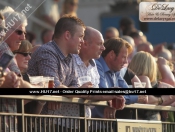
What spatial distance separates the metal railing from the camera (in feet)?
25.3

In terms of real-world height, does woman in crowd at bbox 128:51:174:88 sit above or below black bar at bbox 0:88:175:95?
above

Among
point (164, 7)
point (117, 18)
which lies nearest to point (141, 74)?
point (164, 7)

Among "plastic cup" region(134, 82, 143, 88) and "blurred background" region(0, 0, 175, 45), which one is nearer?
"plastic cup" region(134, 82, 143, 88)

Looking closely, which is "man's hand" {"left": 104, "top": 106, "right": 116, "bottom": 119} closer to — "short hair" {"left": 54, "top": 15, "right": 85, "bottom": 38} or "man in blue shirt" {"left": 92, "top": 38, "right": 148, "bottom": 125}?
"man in blue shirt" {"left": 92, "top": 38, "right": 148, "bottom": 125}

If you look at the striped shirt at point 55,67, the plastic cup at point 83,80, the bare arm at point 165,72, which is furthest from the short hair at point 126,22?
the striped shirt at point 55,67

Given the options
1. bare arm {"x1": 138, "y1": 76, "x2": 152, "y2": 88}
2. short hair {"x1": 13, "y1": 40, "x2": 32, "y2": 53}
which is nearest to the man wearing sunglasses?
short hair {"x1": 13, "y1": 40, "x2": 32, "y2": 53}

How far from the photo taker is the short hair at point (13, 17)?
8000 mm

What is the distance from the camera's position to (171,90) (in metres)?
8.64

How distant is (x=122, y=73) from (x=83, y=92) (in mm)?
919

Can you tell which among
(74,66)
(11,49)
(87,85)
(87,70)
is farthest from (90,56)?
(11,49)

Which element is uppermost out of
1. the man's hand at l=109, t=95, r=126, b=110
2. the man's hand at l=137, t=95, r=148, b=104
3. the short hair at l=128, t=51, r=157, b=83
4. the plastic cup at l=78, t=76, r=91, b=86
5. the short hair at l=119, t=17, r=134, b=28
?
the short hair at l=119, t=17, r=134, b=28

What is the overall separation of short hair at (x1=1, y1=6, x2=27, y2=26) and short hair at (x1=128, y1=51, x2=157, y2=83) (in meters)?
1.67

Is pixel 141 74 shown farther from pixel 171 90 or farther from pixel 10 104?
pixel 10 104

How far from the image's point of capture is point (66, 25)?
8305mm
